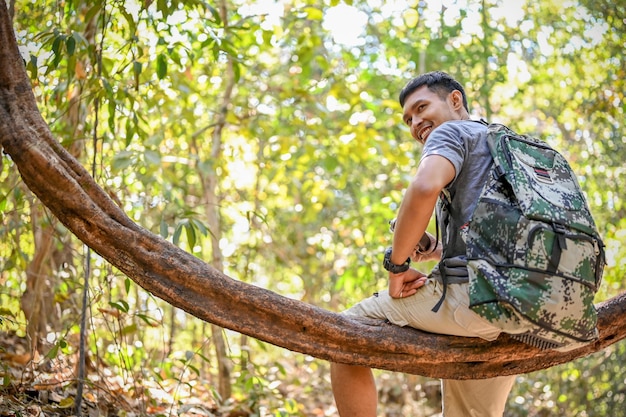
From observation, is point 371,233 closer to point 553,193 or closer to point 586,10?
point 586,10

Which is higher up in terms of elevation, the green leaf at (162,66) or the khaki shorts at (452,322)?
the green leaf at (162,66)

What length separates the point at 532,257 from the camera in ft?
6.06

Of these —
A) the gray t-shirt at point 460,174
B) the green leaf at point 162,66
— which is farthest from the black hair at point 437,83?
the green leaf at point 162,66

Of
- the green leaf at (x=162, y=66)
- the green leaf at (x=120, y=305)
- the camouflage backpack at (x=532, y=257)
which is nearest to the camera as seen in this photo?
the camouflage backpack at (x=532, y=257)

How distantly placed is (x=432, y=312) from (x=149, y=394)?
1687mm

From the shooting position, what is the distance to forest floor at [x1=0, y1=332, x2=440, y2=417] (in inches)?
103

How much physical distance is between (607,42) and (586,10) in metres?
0.32

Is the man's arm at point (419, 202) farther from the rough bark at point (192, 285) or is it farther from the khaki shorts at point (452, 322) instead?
the rough bark at point (192, 285)

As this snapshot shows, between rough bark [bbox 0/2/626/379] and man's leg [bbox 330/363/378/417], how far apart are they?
0.08m

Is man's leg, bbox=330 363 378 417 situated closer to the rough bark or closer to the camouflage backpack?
the rough bark

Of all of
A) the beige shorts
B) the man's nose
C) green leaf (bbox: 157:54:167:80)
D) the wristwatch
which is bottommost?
the beige shorts

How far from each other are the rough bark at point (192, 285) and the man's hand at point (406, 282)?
4.8 inches

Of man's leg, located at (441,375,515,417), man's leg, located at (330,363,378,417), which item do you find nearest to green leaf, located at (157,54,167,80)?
man's leg, located at (330,363,378,417)

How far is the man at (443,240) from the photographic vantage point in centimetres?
194
